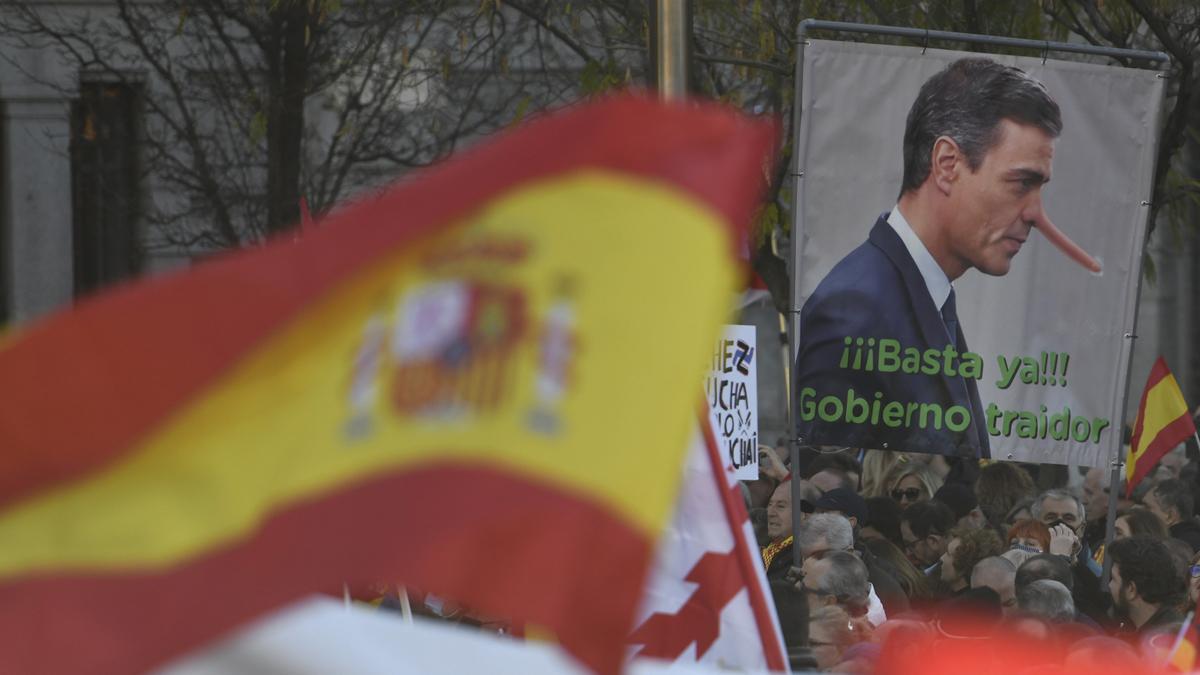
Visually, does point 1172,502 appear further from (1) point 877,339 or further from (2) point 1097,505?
(1) point 877,339

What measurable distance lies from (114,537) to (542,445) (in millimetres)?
480

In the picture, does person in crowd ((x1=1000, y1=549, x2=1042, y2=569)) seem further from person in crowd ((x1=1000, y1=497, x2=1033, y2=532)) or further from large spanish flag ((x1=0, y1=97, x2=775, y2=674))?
large spanish flag ((x1=0, y1=97, x2=775, y2=674))

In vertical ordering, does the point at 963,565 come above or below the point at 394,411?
below

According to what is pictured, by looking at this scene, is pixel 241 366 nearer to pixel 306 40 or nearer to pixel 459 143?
pixel 306 40

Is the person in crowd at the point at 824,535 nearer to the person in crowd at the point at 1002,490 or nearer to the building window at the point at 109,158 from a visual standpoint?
the person in crowd at the point at 1002,490

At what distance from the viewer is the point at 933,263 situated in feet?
21.1

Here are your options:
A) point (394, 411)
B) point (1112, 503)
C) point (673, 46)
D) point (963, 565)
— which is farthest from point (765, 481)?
point (394, 411)

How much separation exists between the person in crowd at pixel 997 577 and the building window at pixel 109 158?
10315 millimetres

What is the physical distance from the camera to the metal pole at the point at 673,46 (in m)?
4.95

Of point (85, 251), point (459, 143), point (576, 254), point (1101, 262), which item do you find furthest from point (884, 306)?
point (85, 251)

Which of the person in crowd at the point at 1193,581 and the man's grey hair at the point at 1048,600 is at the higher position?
the man's grey hair at the point at 1048,600

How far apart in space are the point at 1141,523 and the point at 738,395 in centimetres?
186

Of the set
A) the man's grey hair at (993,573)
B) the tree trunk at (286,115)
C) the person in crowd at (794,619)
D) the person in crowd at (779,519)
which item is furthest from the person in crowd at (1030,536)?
the tree trunk at (286,115)

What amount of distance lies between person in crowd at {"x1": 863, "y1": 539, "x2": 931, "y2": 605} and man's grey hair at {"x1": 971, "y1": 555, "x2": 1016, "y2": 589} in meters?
0.32
